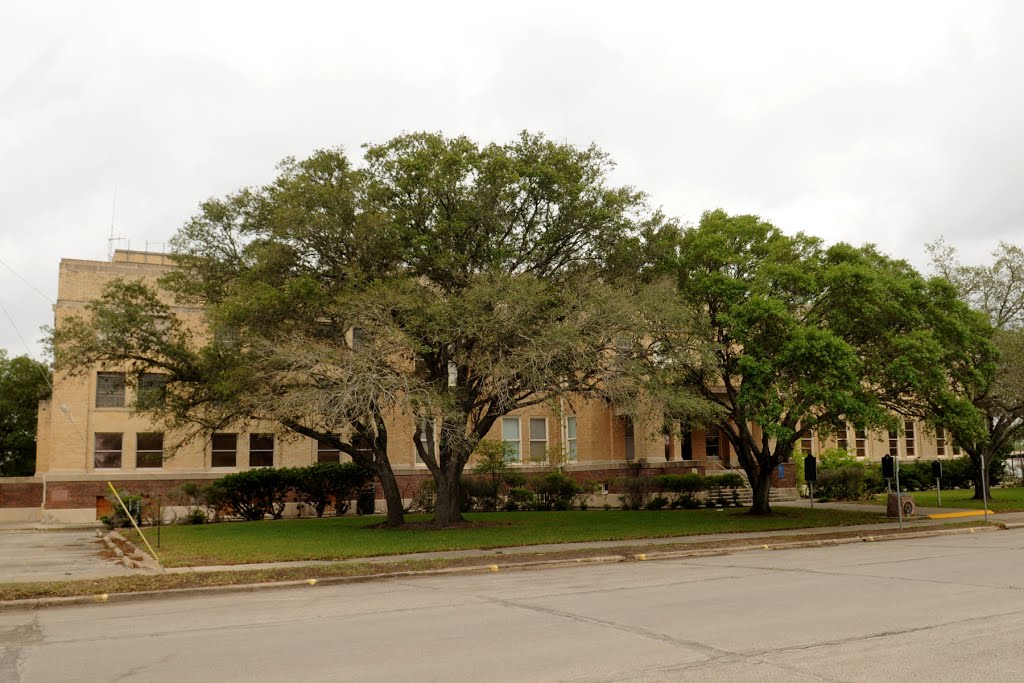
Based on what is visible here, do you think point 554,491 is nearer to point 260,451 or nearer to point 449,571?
point 260,451

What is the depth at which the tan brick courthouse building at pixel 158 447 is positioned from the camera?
3606cm

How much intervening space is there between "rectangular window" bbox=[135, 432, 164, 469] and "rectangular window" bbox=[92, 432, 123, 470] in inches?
30.4

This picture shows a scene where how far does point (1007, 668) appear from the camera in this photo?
750 cm

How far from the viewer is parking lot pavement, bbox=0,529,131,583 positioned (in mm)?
16750

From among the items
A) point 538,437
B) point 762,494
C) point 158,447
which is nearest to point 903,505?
point 762,494

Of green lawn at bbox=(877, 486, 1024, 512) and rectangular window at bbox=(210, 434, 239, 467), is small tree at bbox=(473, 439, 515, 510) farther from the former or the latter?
green lawn at bbox=(877, 486, 1024, 512)

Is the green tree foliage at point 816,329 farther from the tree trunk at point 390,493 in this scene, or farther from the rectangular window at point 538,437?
the rectangular window at point 538,437

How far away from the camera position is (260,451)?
3906 centimetres

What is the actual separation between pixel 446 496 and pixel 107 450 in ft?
62.1

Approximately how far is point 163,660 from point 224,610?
383 centimetres

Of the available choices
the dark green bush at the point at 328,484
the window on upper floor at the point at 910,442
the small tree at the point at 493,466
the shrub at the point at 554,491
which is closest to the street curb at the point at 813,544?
the small tree at the point at 493,466

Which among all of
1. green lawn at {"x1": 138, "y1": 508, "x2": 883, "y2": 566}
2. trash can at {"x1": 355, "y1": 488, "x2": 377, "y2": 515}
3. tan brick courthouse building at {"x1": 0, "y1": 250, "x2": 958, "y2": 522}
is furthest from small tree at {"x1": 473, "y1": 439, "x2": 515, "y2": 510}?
trash can at {"x1": 355, "y1": 488, "x2": 377, "y2": 515}

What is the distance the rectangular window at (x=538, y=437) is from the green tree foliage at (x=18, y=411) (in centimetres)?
3355

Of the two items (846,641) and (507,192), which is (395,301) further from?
(846,641)
